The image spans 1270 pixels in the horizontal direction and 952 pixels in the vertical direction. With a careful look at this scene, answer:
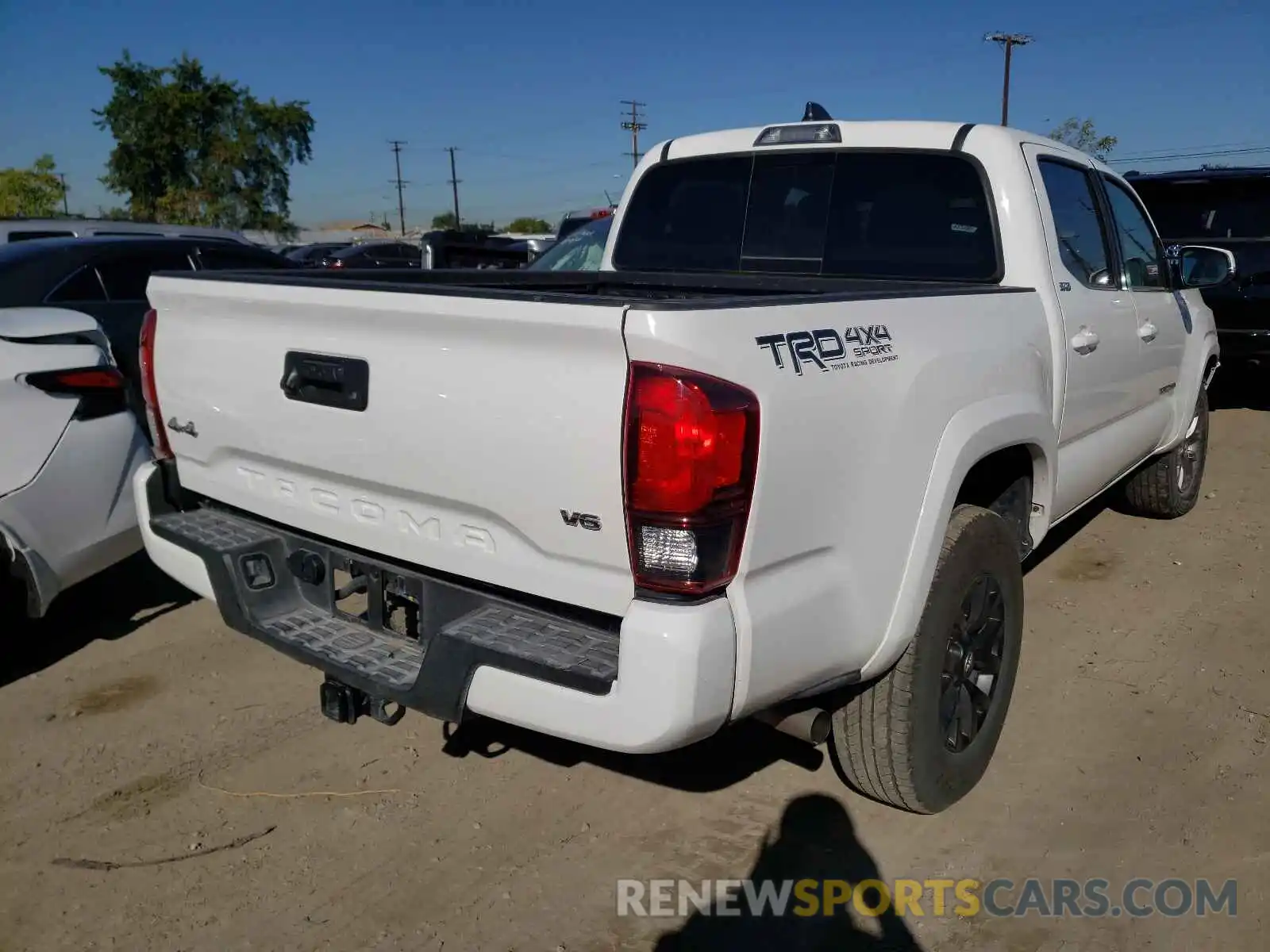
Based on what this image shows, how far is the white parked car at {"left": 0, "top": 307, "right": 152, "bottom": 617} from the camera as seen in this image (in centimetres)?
352

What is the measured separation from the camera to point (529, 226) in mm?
90562

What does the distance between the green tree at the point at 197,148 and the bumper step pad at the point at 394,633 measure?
51368 mm

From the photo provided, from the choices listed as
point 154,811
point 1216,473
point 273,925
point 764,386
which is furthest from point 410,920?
point 1216,473

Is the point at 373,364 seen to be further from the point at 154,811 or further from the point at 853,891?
the point at 853,891

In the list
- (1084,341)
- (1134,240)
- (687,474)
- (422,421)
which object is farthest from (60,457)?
(1134,240)

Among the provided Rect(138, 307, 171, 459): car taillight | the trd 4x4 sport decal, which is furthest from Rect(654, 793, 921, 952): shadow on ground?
Rect(138, 307, 171, 459): car taillight

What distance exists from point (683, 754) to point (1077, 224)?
2493 millimetres

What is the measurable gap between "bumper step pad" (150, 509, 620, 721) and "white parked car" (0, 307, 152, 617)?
2.37 feet

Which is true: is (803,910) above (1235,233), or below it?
below

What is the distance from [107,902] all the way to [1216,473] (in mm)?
7298

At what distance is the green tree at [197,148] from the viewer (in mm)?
48188

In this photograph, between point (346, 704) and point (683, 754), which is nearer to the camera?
point (346, 704)

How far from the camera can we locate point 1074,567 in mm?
5250

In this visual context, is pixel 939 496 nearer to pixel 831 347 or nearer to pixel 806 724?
pixel 831 347
